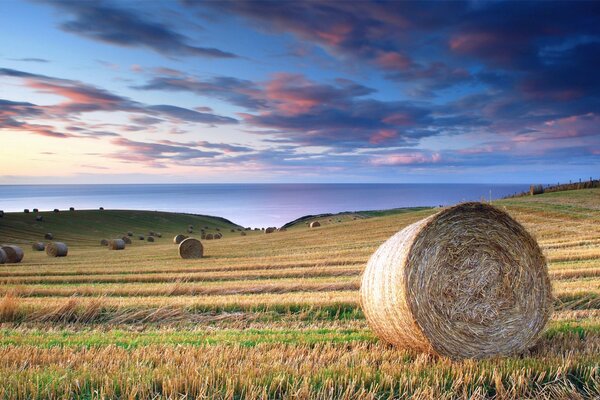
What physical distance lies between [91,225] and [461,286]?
6476 centimetres

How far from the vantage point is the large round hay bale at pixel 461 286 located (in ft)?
22.2

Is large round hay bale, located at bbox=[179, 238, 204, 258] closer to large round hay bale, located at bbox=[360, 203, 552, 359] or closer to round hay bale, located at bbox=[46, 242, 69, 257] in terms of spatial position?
round hay bale, located at bbox=[46, 242, 69, 257]

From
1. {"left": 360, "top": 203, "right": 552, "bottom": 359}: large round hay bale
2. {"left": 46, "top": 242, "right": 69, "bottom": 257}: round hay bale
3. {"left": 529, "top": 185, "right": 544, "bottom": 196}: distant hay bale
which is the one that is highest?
{"left": 529, "top": 185, "right": 544, "bottom": 196}: distant hay bale

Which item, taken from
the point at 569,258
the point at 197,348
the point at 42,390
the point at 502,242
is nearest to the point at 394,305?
the point at 502,242

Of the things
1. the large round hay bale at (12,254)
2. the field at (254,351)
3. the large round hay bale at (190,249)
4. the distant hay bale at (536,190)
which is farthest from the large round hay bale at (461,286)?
the distant hay bale at (536,190)

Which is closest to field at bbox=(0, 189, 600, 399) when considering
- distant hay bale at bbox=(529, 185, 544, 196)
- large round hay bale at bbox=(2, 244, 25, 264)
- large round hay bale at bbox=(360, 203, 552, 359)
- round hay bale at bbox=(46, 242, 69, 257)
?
large round hay bale at bbox=(360, 203, 552, 359)

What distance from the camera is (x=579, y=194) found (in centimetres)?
4262

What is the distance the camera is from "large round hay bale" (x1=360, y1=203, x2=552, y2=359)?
6766 millimetres

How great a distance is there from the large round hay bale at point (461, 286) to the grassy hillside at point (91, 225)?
156 feet

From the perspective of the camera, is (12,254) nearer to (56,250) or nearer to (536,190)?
(56,250)

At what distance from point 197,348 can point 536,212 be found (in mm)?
33092

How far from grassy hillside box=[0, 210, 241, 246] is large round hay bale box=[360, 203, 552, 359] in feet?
156

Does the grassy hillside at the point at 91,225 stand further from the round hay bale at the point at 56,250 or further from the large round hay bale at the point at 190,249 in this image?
the large round hay bale at the point at 190,249

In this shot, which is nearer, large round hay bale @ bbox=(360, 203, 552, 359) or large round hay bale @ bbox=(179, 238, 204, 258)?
large round hay bale @ bbox=(360, 203, 552, 359)
